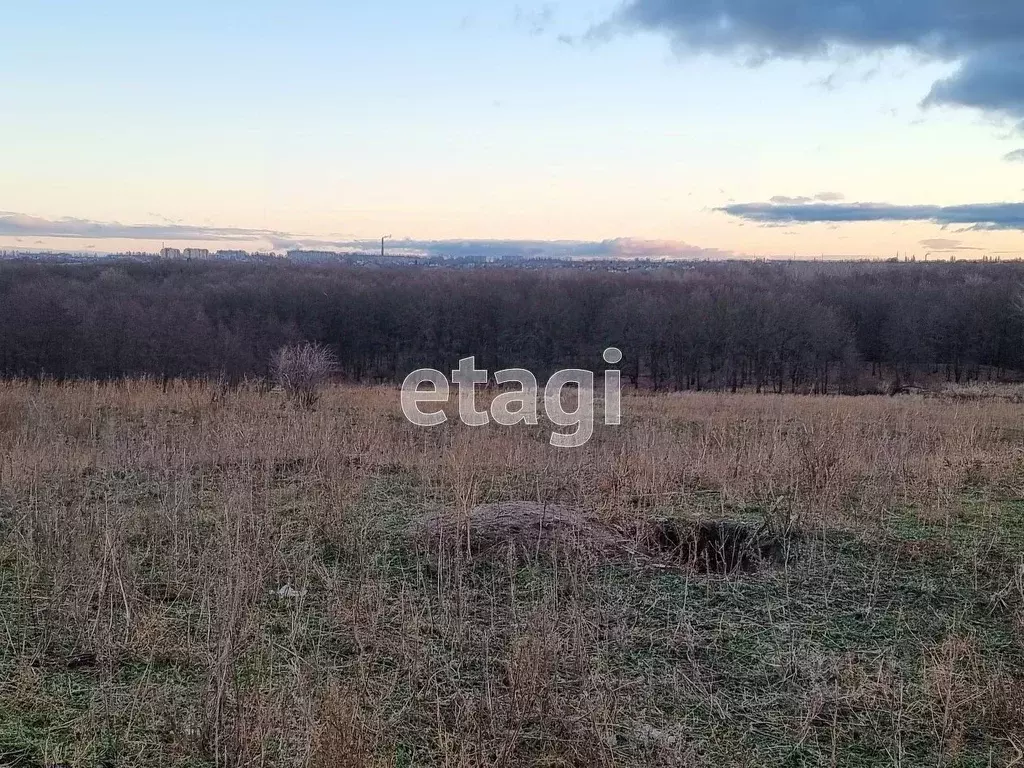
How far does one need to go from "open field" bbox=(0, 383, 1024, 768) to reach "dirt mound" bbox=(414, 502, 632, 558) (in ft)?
0.18

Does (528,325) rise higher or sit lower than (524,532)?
higher

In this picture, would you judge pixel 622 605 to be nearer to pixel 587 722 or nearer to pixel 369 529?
pixel 587 722

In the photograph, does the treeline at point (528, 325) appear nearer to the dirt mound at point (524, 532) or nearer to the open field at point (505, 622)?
the open field at point (505, 622)

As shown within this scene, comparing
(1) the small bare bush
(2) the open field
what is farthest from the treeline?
(2) the open field

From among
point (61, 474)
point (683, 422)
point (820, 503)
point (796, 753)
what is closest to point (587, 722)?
point (796, 753)

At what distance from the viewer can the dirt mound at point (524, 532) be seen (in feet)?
15.6

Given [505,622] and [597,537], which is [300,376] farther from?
[505,622]

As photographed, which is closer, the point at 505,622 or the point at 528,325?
the point at 505,622

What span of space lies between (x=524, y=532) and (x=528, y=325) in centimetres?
5366

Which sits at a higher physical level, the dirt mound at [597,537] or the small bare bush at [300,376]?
the small bare bush at [300,376]

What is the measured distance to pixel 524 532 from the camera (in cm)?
489

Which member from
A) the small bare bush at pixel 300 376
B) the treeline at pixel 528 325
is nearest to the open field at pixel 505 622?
the small bare bush at pixel 300 376

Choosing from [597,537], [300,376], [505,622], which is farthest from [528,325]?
[505,622]

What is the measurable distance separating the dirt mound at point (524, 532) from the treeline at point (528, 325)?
35486 millimetres
